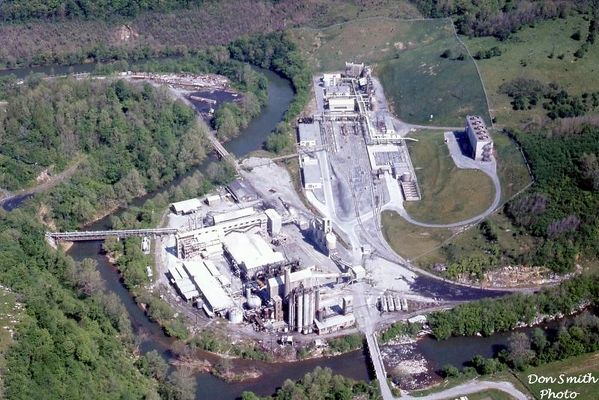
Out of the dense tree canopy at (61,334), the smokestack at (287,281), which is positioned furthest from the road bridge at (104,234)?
the smokestack at (287,281)

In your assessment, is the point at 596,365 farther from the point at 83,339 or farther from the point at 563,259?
the point at 83,339

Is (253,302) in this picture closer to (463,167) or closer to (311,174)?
(311,174)

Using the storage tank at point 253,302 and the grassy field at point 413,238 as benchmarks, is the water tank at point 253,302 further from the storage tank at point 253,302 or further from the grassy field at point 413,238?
the grassy field at point 413,238

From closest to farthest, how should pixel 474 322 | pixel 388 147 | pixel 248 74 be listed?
pixel 474 322 < pixel 388 147 < pixel 248 74

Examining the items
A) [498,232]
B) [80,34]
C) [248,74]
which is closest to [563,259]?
[498,232]

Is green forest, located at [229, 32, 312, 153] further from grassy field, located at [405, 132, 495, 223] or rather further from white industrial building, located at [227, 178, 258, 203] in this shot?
grassy field, located at [405, 132, 495, 223]

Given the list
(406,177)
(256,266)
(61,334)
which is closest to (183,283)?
(256,266)

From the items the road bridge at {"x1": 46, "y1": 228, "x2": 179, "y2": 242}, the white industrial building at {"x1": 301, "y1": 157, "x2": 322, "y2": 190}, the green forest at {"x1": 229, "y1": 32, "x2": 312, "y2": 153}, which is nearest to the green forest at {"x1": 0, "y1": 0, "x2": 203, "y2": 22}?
the green forest at {"x1": 229, "y1": 32, "x2": 312, "y2": 153}
